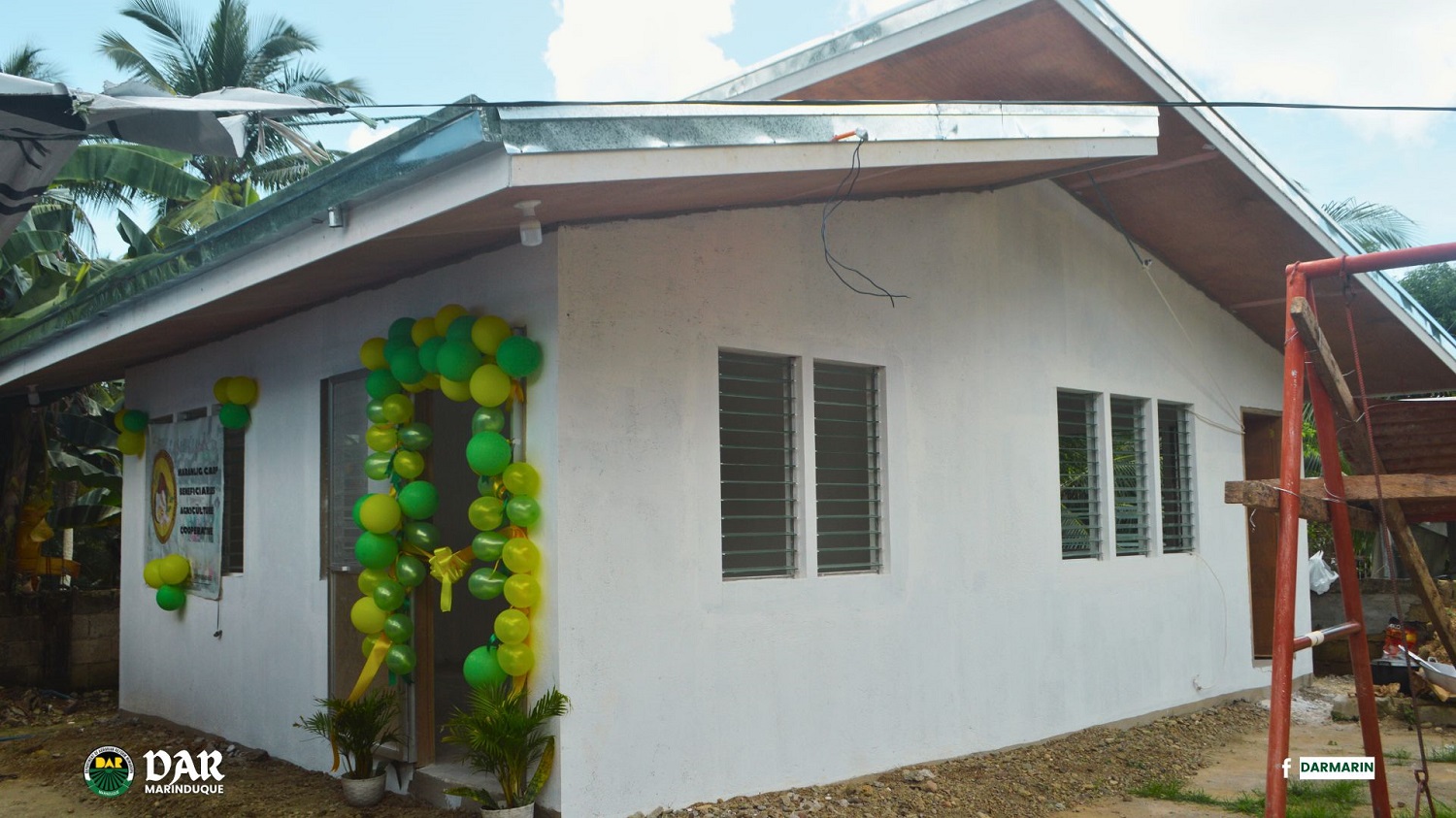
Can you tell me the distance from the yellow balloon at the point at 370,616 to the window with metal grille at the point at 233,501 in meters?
2.69

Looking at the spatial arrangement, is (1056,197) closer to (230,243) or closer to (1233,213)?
(1233,213)

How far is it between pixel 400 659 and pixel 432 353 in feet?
5.18

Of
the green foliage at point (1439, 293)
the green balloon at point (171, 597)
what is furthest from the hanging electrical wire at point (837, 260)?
the green foliage at point (1439, 293)

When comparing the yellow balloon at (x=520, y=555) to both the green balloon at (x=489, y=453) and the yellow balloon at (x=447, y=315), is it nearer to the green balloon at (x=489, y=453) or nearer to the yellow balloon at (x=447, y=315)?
the green balloon at (x=489, y=453)

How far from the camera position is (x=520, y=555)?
5.49 metres

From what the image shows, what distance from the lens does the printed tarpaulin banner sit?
8.50 metres

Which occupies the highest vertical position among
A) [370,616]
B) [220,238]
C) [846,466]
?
[220,238]

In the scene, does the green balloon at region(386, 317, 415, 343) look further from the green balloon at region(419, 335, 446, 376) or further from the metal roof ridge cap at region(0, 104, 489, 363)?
the metal roof ridge cap at region(0, 104, 489, 363)

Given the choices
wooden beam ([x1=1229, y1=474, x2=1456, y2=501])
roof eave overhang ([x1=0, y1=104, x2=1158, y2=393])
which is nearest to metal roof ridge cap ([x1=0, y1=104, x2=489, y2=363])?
roof eave overhang ([x1=0, y1=104, x2=1158, y2=393])

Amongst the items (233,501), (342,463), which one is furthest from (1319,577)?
(233,501)

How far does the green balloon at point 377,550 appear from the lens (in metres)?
6.07

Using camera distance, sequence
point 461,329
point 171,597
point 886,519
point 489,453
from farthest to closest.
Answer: point 171,597, point 886,519, point 461,329, point 489,453

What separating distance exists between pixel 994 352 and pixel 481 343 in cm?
385

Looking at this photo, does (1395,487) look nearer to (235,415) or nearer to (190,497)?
(235,415)
